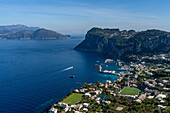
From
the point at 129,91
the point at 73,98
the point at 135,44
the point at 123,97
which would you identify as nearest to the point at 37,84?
the point at 73,98

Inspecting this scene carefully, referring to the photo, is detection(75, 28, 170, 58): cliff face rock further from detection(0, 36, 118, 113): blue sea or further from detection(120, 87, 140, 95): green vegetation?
detection(120, 87, 140, 95): green vegetation

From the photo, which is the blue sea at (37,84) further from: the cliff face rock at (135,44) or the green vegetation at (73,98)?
the cliff face rock at (135,44)

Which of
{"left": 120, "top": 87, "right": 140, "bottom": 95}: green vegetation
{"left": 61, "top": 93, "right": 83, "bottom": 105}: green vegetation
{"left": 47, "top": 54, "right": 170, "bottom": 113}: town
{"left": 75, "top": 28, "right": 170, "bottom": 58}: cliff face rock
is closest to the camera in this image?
{"left": 47, "top": 54, "right": 170, "bottom": 113}: town

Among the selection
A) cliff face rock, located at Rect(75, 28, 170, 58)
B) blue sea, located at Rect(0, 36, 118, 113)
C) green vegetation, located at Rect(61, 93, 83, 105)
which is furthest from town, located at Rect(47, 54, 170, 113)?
cliff face rock, located at Rect(75, 28, 170, 58)

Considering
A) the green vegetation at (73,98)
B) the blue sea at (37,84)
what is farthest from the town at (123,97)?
the blue sea at (37,84)

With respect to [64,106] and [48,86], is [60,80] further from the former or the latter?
[64,106]

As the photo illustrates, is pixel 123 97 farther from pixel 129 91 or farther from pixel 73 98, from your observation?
pixel 73 98

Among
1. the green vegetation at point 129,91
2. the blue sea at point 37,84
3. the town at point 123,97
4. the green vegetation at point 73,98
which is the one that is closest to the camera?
the town at point 123,97
